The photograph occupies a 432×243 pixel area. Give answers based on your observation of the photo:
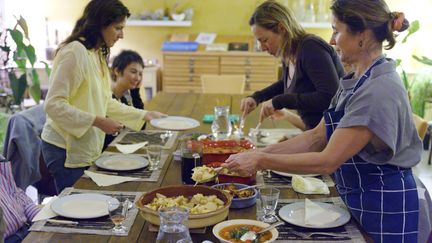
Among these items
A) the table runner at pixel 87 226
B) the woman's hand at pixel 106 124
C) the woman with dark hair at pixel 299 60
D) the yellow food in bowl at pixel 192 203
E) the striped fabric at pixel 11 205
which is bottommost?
the striped fabric at pixel 11 205

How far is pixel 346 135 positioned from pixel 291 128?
1495mm

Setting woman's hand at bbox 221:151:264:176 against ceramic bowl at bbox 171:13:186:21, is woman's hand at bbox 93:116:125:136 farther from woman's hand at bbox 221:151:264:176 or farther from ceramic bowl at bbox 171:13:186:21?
ceramic bowl at bbox 171:13:186:21

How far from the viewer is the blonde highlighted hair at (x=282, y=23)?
8.38 ft

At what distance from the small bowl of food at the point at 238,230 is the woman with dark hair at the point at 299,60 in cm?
109

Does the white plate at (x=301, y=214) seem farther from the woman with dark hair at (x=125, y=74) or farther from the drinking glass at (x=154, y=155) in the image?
the woman with dark hair at (x=125, y=74)

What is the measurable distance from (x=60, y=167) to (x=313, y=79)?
126 cm

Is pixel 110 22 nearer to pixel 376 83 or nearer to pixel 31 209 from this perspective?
pixel 31 209

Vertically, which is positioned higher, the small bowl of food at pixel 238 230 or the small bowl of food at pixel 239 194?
the small bowl of food at pixel 238 230

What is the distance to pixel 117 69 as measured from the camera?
3.30 meters

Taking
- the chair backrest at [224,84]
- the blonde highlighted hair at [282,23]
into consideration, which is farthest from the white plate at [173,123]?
the chair backrest at [224,84]

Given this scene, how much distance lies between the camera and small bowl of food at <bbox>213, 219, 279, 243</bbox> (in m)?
1.48

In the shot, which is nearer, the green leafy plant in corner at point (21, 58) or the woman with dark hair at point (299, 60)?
the woman with dark hair at point (299, 60)

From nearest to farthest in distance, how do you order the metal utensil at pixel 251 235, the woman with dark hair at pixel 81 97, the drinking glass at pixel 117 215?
1. the metal utensil at pixel 251 235
2. the drinking glass at pixel 117 215
3. the woman with dark hair at pixel 81 97

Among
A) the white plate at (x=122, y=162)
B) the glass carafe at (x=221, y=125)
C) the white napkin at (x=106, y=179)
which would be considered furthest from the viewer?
the glass carafe at (x=221, y=125)
